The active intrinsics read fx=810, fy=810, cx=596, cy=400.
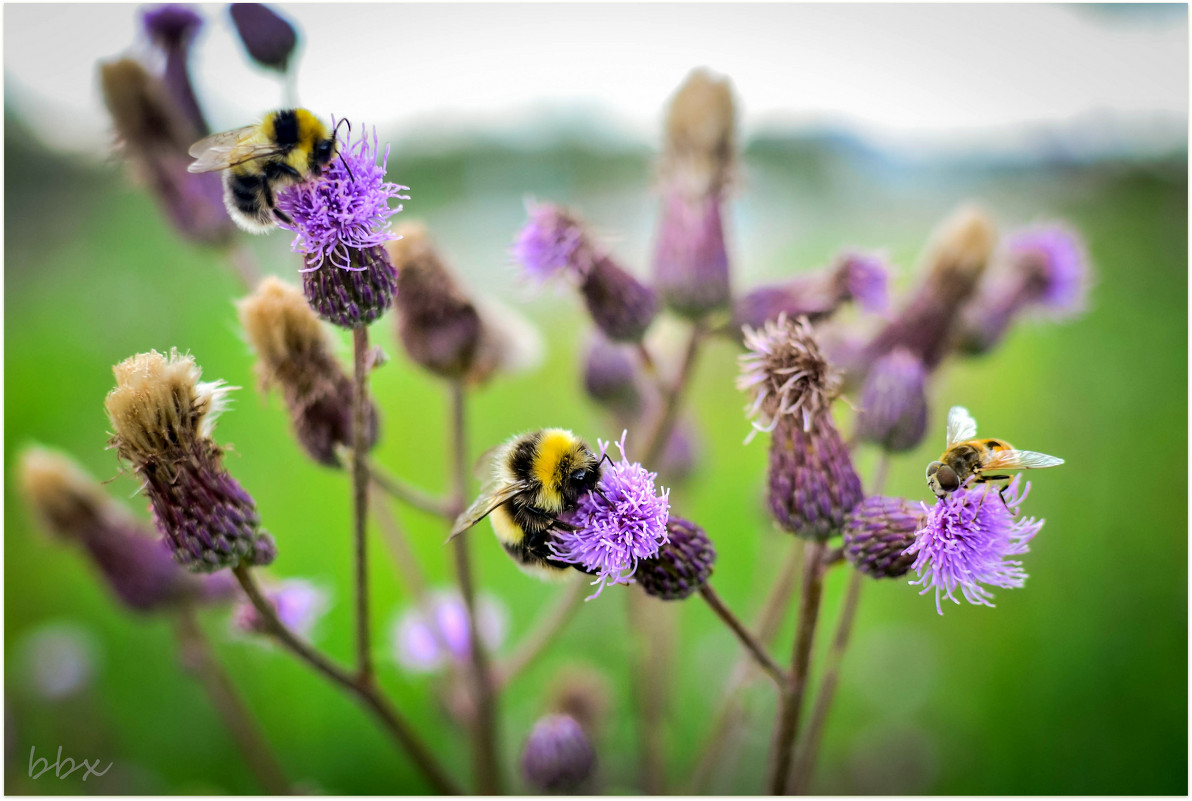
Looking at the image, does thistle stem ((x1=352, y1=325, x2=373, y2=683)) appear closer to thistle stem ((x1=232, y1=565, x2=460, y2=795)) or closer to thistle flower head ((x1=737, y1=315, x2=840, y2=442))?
thistle stem ((x1=232, y1=565, x2=460, y2=795))

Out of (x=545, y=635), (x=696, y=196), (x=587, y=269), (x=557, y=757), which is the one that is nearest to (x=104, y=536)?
(x=545, y=635)

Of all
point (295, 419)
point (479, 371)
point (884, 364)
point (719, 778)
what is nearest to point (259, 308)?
point (295, 419)

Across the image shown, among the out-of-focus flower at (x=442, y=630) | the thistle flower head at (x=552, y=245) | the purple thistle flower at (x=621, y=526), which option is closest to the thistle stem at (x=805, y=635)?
the purple thistle flower at (x=621, y=526)

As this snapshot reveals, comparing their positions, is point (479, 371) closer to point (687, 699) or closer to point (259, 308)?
point (259, 308)

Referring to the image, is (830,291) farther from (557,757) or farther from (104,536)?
(104,536)

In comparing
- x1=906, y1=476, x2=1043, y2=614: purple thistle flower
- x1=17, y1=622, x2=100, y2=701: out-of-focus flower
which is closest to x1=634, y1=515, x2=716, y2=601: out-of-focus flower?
x1=906, y1=476, x2=1043, y2=614: purple thistle flower
